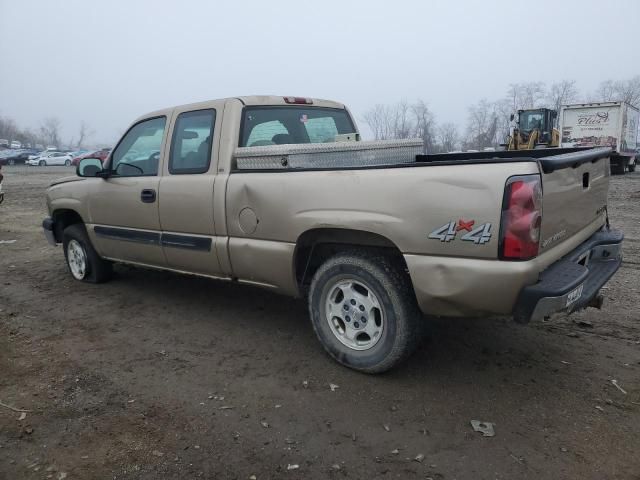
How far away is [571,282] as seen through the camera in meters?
2.76

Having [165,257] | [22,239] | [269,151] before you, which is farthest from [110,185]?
[22,239]

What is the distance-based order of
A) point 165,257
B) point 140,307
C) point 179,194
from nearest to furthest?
point 179,194
point 165,257
point 140,307

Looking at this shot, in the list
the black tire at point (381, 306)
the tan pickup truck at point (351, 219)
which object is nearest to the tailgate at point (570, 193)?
the tan pickup truck at point (351, 219)

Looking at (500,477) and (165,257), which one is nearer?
(500,477)

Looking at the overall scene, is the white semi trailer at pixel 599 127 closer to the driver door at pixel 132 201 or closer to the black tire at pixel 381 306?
the driver door at pixel 132 201

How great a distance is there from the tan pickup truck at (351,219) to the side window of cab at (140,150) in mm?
19

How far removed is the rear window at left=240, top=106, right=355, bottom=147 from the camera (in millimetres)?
4164

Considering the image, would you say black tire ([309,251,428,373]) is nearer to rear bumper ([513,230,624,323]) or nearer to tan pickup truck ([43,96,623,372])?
tan pickup truck ([43,96,623,372])

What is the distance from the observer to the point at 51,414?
300 centimetres

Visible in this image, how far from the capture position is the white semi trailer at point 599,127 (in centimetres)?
2133

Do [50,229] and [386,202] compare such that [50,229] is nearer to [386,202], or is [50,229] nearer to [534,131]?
[386,202]

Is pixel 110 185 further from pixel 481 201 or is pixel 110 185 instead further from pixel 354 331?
pixel 481 201

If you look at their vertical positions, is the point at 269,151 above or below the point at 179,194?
above

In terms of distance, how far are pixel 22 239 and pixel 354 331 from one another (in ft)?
25.8
